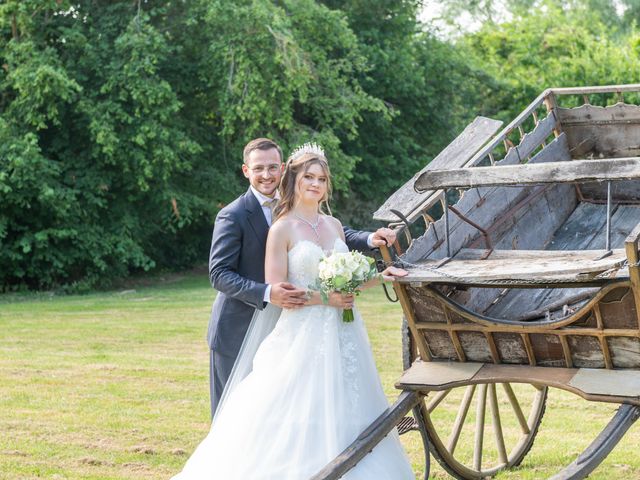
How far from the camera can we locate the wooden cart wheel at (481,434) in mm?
5371

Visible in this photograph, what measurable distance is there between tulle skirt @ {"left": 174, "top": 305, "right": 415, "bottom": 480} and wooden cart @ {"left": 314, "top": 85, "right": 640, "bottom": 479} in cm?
15

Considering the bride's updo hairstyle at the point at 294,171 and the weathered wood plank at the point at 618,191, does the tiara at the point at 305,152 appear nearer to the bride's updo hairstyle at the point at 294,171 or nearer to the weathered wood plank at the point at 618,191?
the bride's updo hairstyle at the point at 294,171

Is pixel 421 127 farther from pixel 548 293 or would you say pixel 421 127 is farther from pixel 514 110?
pixel 548 293

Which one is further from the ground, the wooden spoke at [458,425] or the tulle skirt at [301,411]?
the tulle skirt at [301,411]

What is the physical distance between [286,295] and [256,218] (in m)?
0.53

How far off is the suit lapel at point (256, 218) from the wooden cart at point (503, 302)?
1.87 ft

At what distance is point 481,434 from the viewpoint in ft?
19.7

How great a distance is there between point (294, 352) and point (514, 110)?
2033 centimetres

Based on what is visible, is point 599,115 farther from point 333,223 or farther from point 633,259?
point 633,259

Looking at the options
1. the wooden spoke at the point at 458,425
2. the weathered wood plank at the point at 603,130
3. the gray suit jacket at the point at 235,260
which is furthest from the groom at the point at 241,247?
the weathered wood plank at the point at 603,130

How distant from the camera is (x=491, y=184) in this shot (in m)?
4.54

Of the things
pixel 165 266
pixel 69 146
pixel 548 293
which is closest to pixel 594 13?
pixel 165 266

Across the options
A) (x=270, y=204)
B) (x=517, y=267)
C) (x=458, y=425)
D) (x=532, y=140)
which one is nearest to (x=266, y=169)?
(x=270, y=204)

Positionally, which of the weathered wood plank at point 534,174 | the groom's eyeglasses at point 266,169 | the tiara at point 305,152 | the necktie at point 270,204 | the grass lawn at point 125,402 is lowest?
the grass lawn at point 125,402
